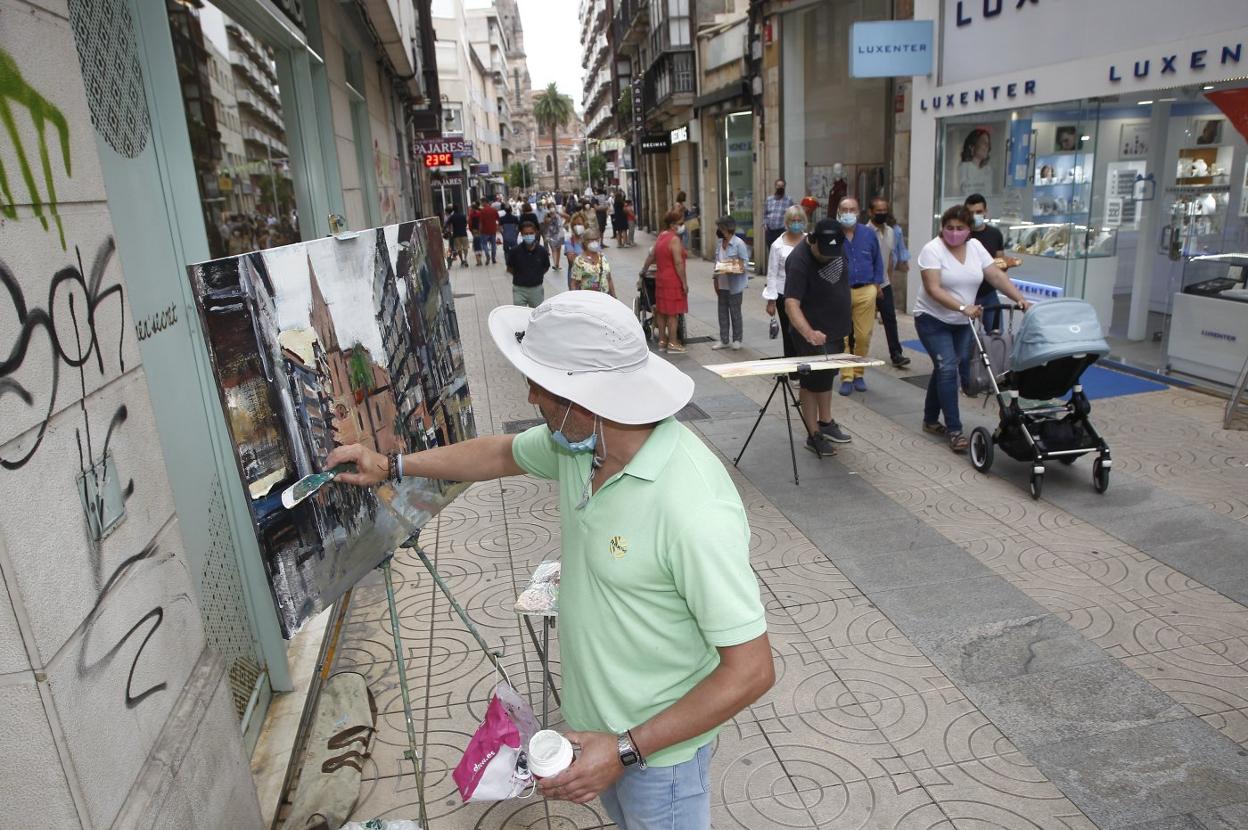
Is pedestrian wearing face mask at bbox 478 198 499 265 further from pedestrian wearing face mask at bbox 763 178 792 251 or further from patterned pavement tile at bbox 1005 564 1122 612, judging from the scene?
patterned pavement tile at bbox 1005 564 1122 612

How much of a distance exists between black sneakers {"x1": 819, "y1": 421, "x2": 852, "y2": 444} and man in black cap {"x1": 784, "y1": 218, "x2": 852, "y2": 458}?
0.07ft

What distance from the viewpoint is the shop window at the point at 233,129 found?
162 inches

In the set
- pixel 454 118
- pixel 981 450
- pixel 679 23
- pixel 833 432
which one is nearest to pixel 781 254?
pixel 833 432

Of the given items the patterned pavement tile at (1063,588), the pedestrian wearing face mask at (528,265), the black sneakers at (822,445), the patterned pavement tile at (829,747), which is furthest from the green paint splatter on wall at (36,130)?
the pedestrian wearing face mask at (528,265)

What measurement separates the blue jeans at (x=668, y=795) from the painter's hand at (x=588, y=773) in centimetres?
17

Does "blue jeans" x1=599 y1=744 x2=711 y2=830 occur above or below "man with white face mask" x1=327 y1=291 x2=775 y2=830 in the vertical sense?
below

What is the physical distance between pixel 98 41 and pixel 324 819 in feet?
9.50

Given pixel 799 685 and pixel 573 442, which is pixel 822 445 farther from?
pixel 573 442

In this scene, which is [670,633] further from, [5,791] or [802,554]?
[802,554]

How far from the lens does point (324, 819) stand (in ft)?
10.8

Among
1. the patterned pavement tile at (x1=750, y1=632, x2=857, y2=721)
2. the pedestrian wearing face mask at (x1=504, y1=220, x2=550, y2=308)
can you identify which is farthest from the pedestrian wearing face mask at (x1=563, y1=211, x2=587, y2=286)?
the patterned pavement tile at (x1=750, y1=632, x2=857, y2=721)

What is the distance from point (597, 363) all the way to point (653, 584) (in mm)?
521

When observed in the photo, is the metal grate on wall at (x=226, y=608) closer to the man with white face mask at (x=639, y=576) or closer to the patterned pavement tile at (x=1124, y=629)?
the man with white face mask at (x=639, y=576)

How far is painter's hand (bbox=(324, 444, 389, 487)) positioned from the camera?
277 centimetres
